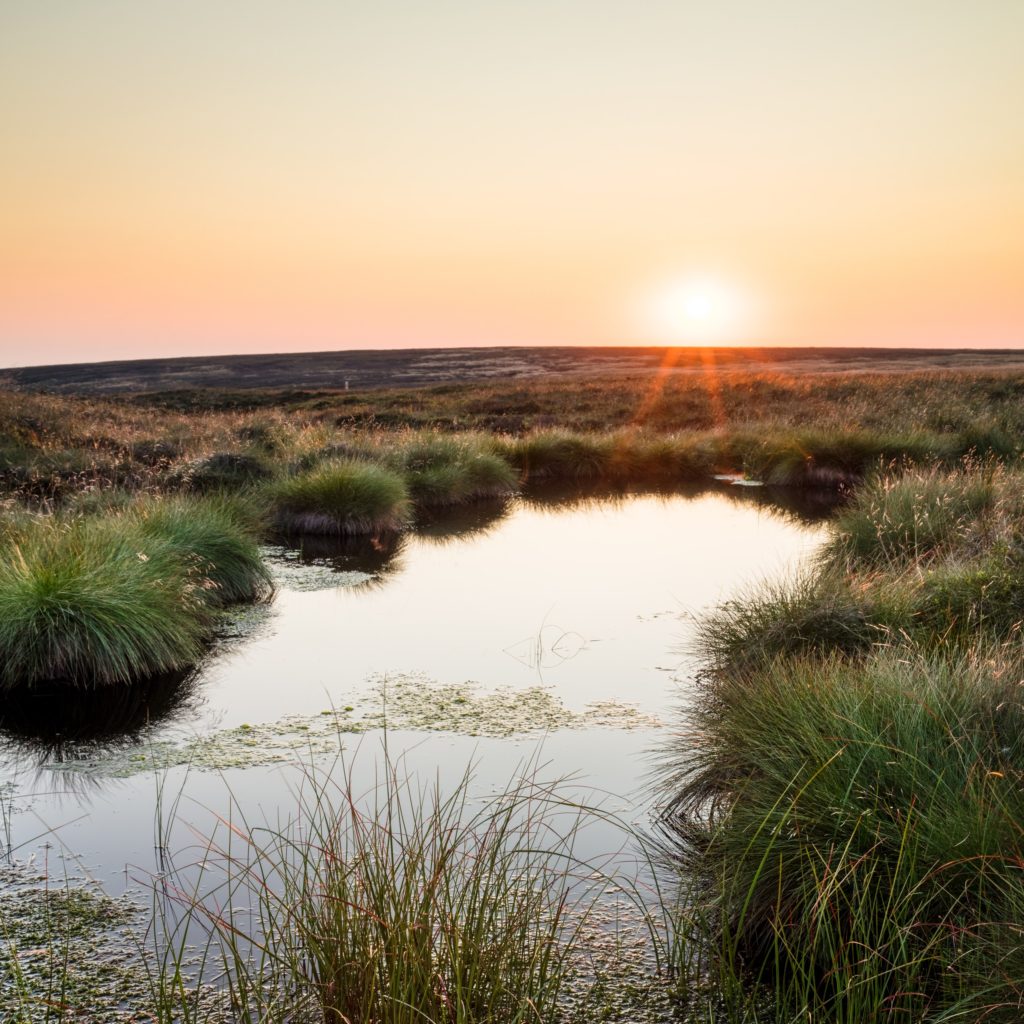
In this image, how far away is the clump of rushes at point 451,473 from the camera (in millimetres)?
16375

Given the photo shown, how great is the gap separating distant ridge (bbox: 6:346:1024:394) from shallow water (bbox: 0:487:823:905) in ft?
147

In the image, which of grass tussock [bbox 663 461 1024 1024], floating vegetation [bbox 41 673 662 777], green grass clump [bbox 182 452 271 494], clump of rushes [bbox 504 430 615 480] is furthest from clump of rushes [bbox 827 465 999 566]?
clump of rushes [bbox 504 430 615 480]

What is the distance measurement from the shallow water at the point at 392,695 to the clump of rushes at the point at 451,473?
4.10 metres

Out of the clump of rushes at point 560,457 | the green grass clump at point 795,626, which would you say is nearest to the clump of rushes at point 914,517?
the green grass clump at point 795,626

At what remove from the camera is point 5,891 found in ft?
13.4

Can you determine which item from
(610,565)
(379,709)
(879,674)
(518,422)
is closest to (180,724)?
(379,709)

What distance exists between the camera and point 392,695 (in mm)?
6703

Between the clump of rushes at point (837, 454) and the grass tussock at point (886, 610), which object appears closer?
the grass tussock at point (886, 610)

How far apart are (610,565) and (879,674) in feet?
24.0

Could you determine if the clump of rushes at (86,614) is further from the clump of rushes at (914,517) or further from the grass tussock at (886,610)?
the clump of rushes at (914,517)

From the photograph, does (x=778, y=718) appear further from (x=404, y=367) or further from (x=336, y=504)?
(x=404, y=367)

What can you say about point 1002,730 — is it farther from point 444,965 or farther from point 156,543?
point 156,543

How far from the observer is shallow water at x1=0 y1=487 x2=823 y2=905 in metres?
5.02

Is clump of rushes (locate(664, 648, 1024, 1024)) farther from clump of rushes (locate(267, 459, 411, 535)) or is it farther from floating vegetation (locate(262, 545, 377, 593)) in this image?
clump of rushes (locate(267, 459, 411, 535))
